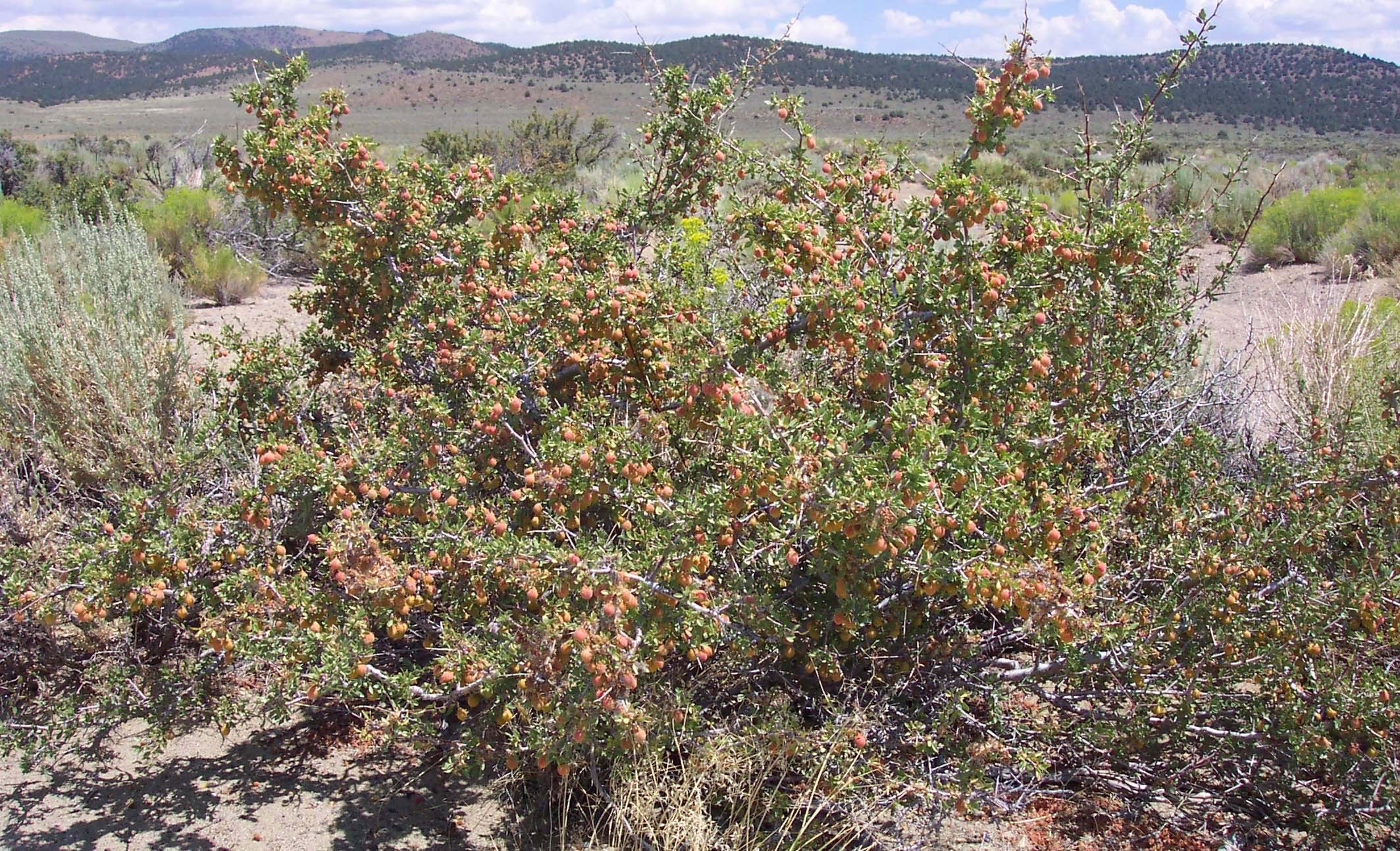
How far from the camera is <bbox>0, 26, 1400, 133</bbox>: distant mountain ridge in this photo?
142 ft

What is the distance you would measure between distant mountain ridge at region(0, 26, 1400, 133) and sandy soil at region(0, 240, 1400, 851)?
2945 cm

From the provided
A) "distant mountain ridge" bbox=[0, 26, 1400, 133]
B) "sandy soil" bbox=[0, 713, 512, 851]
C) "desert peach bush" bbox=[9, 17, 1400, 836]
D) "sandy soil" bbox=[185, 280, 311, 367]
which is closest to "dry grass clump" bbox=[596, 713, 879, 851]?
"desert peach bush" bbox=[9, 17, 1400, 836]

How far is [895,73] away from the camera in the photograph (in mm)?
55000

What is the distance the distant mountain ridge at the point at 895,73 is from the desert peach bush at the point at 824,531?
2891cm

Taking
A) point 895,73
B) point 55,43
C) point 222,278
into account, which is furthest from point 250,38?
point 222,278

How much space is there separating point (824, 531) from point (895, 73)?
188 ft

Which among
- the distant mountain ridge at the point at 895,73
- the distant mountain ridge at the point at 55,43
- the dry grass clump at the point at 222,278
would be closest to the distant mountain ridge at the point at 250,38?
the distant mountain ridge at the point at 55,43

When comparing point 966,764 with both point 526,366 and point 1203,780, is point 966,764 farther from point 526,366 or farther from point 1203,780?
point 526,366

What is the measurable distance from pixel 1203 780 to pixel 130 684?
3269 mm

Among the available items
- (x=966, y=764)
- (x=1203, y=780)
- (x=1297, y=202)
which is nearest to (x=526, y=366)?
(x=966, y=764)

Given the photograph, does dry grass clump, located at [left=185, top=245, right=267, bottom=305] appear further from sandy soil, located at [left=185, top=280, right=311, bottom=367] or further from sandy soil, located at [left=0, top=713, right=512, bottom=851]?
sandy soil, located at [left=0, top=713, right=512, bottom=851]

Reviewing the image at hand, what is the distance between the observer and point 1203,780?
3.04 meters

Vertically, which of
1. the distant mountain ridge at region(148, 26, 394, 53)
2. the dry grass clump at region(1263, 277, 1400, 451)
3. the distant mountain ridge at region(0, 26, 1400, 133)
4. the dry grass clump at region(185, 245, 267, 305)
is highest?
the distant mountain ridge at region(148, 26, 394, 53)

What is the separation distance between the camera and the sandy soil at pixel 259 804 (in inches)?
116
